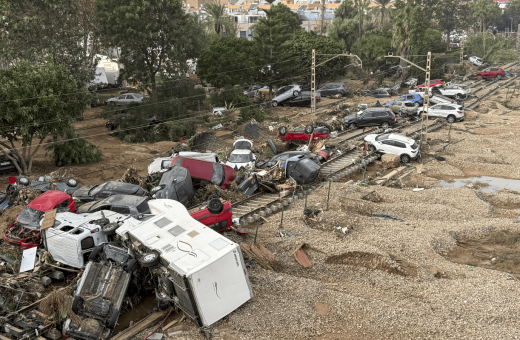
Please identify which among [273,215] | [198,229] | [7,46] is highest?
[7,46]

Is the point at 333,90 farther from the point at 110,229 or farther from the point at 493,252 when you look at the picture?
the point at 110,229

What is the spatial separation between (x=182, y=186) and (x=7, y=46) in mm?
23876

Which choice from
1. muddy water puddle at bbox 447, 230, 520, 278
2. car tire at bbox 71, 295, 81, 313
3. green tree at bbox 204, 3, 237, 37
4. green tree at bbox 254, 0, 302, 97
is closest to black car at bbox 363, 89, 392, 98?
green tree at bbox 254, 0, 302, 97

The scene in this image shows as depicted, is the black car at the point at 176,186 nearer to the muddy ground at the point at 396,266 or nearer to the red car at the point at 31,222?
the red car at the point at 31,222

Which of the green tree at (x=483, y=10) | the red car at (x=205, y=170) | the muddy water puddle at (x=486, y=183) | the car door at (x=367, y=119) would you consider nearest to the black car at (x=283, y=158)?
the red car at (x=205, y=170)

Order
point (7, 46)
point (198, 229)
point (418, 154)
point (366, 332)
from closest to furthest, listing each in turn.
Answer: point (366, 332) < point (198, 229) < point (418, 154) < point (7, 46)

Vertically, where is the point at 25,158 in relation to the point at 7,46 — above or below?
below

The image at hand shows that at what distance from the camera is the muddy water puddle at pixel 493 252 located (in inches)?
577

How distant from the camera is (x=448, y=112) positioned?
116 feet

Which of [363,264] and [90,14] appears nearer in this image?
[363,264]

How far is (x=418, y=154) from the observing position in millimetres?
26891

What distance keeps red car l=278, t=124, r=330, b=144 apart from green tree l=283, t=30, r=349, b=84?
63.4 feet

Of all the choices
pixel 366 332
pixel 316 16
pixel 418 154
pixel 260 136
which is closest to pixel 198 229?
pixel 366 332

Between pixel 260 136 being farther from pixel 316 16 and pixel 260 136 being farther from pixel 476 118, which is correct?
pixel 316 16
